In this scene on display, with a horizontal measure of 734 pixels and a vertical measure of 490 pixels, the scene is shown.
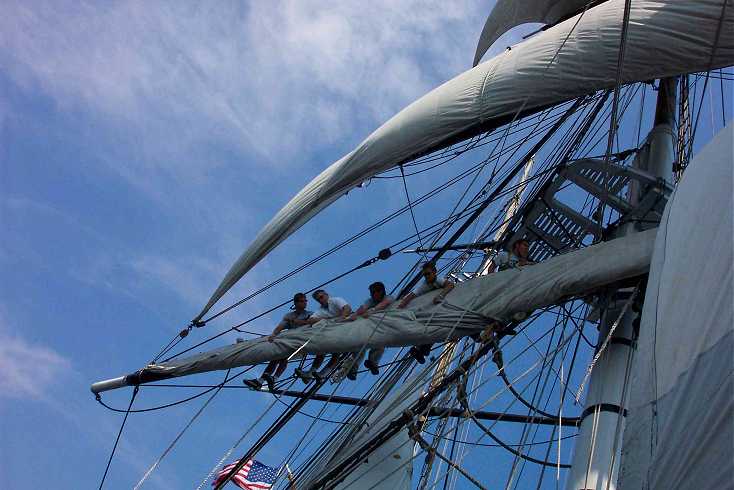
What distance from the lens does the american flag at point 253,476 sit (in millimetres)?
13828

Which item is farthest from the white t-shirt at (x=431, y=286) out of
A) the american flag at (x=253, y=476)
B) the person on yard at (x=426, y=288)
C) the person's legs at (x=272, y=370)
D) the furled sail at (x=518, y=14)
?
the furled sail at (x=518, y=14)

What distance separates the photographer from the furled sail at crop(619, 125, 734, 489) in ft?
14.4

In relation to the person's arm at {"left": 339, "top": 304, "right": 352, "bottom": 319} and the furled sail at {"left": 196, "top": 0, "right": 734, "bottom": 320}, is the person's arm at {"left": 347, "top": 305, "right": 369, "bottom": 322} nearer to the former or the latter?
the person's arm at {"left": 339, "top": 304, "right": 352, "bottom": 319}

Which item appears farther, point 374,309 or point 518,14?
point 518,14

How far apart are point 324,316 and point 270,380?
927 millimetres

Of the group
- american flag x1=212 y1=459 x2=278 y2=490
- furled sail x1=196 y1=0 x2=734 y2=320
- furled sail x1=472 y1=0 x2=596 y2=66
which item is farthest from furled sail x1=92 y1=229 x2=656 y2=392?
furled sail x1=472 y1=0 x2=596 y2=66

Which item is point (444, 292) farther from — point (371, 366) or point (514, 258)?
point (371, 366)

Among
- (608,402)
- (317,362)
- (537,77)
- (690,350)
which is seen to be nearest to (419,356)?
(317,362)

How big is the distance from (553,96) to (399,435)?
457cm

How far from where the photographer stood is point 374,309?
432 inches

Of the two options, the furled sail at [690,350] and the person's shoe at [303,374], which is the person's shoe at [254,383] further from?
the furled sail at [690,350]

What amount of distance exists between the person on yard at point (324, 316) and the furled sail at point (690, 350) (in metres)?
5.75

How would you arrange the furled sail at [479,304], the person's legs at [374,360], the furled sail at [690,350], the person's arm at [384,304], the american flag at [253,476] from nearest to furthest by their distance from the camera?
the furled sail at [690,350]
the furled sail at [479,304]
the person's arm at [384,304]
the person's legs at [374,360]
the american flag at [253,476]

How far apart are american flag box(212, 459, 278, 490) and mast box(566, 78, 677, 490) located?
5.62 metres
